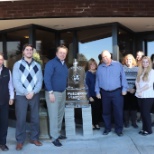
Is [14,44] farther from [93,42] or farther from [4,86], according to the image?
[4,86]

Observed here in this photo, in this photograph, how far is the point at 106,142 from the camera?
224 inches

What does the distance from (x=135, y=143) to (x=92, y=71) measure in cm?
175

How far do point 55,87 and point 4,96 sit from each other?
0.88 metres

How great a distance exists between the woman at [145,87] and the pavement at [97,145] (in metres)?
0.49

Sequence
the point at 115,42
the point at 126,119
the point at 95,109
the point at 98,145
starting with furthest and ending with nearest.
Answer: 1. the point at 115,42
2. the point at 126,119
3. the point at 95,109
4. the point at 98,145

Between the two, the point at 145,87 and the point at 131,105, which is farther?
the point at 131,105

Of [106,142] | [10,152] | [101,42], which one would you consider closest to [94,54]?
[101,42]

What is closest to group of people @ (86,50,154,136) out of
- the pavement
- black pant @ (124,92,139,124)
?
the pavement

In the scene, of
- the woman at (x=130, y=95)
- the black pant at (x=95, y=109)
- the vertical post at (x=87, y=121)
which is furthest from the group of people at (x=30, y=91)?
the woman at (x=130, y=95)

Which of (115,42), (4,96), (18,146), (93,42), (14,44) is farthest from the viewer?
(14,44)

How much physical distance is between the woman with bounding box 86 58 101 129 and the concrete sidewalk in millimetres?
417

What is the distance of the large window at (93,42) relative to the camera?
7.62 metres

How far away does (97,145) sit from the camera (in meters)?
5.52

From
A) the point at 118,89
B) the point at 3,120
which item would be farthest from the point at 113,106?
the point at 3,120
